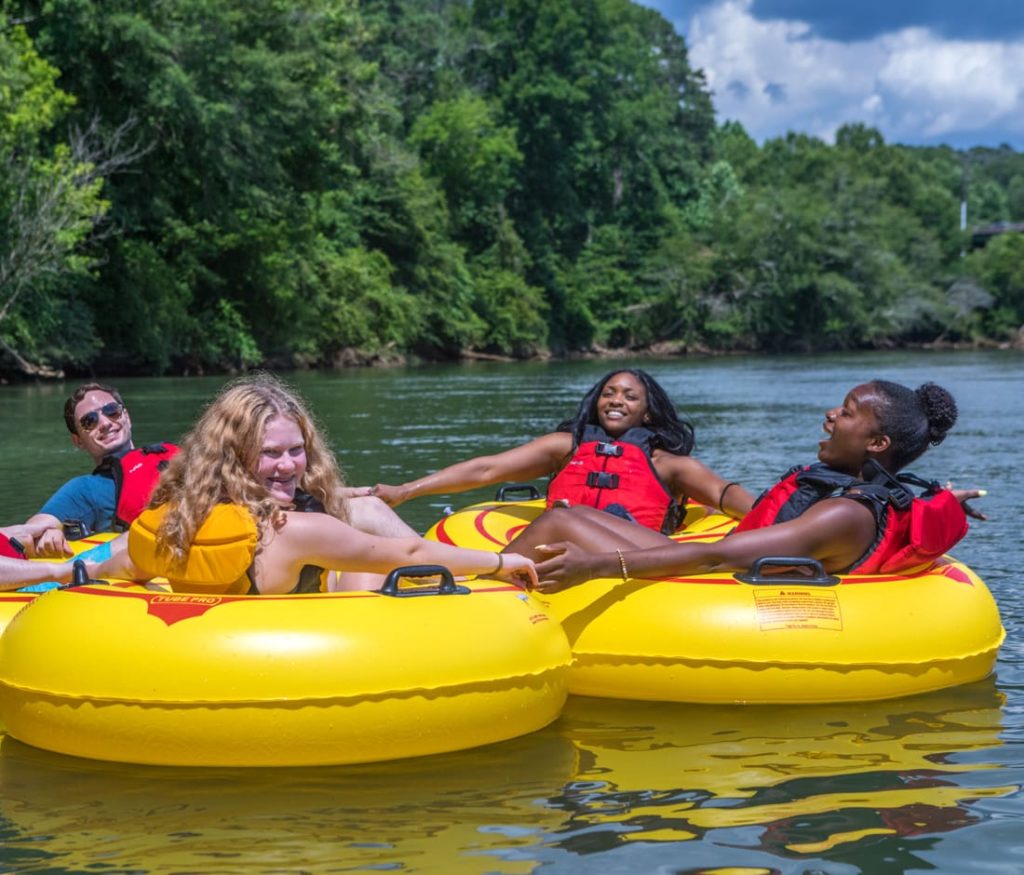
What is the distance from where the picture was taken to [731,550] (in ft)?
15.3

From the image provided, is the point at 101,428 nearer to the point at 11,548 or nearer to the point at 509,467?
the point at 11,548

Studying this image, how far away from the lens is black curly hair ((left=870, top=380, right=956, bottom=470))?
4680mm

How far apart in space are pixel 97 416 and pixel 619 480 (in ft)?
6.74

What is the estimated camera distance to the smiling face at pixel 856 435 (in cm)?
470

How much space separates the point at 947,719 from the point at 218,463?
Result: 2.41 meters

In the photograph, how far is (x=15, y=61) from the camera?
21.5 metres

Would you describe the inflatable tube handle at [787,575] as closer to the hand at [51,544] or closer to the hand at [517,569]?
the hand at [517,569]

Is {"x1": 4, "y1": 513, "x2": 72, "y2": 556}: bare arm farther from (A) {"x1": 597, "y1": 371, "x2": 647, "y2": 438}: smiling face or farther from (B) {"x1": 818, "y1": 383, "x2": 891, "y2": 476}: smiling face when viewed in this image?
(B) {"x1": 818, "y1": 383, "x2": 891, "y2": 476}: smiling face

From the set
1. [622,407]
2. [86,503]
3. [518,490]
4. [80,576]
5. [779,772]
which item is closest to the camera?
[779,772]

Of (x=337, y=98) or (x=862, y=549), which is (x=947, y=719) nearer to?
(x=862, y=549)

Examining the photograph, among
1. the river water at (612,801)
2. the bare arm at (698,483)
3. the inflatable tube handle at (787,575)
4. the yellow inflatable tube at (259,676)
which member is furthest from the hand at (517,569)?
the bare arm at (698,483)

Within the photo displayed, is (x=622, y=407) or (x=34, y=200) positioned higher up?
(x=34, y=200)

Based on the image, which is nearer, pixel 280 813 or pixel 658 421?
pixel 280 813

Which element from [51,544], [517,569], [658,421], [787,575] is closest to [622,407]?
[658,421]
